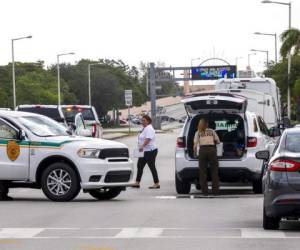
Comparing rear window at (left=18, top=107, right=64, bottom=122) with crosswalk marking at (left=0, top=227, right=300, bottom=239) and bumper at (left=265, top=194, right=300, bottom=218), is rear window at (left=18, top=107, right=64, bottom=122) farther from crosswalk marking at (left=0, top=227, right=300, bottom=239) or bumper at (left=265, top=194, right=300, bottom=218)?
bumper at (left=265, top=194, right=300, bottom=218)

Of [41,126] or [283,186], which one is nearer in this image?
[283,186]

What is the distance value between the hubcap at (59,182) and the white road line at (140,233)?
5187 mm

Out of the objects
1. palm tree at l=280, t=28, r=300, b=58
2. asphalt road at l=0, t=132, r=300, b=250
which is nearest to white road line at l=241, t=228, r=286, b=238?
asphalt road at l=0, t=132, r=300, b=250

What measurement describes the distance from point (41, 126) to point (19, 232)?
20.8ft

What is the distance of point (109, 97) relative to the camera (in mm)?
129500

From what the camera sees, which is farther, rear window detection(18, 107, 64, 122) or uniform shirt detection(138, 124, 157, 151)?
rear window detection(18, 107, 64, 122)

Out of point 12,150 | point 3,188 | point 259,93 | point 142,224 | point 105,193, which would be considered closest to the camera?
point 142,224

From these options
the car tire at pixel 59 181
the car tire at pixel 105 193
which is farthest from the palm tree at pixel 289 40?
the car tire at pixel 59 181

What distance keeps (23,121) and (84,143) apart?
1443mm

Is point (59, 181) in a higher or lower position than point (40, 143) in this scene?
lower

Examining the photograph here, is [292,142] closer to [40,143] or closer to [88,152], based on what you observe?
[88,152]

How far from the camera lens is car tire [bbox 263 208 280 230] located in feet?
46.6

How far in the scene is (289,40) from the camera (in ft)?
216

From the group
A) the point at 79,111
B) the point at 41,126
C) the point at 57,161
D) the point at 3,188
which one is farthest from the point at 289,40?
the point at 57,161
